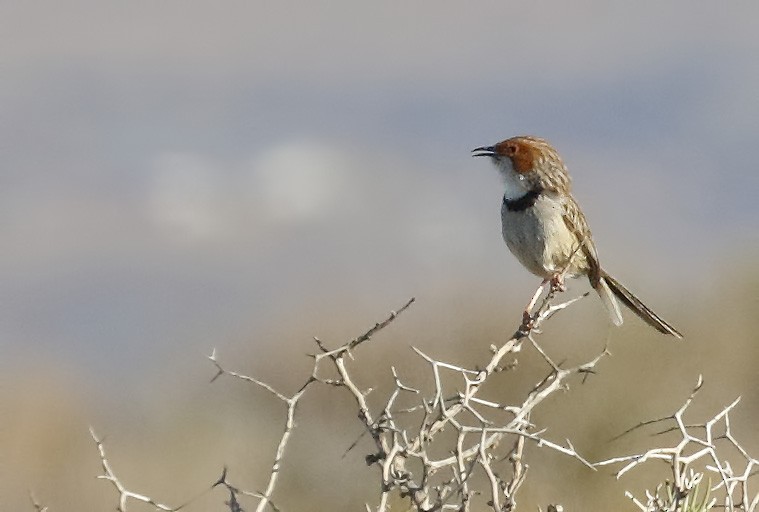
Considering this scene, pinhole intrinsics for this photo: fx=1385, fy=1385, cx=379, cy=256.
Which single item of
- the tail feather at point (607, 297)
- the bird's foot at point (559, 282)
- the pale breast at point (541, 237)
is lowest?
the tail feather at point (607, 297)

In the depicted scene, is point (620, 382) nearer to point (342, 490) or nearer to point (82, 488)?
point (342, 490)

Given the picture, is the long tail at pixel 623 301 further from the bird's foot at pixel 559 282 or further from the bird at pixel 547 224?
the bird's foot at pixel 559 282

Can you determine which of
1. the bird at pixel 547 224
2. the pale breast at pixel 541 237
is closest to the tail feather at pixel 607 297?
the bird at pixel 547 224

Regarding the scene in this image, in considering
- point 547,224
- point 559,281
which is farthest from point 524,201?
point 559,281

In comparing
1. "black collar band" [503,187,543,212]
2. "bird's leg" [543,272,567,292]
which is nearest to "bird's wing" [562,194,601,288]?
"black collar band" [503,187,543,212]

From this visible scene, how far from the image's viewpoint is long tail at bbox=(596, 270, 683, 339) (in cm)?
627

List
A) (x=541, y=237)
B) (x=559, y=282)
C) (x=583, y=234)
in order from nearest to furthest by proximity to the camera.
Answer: (x=559, y=282) < (x=541, y=237) < (x=583, y=234)

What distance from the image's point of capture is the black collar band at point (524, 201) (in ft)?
21.3

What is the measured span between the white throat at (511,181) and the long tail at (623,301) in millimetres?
550

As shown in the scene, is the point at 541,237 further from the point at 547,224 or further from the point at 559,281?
the point at 559,281

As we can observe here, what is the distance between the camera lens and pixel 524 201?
258 inches

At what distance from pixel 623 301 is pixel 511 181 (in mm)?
792

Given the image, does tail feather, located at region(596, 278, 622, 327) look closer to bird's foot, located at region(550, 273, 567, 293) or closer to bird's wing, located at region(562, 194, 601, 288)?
bird's wing, located at region(562, 194, 601, 288)

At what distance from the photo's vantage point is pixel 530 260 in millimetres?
6422
